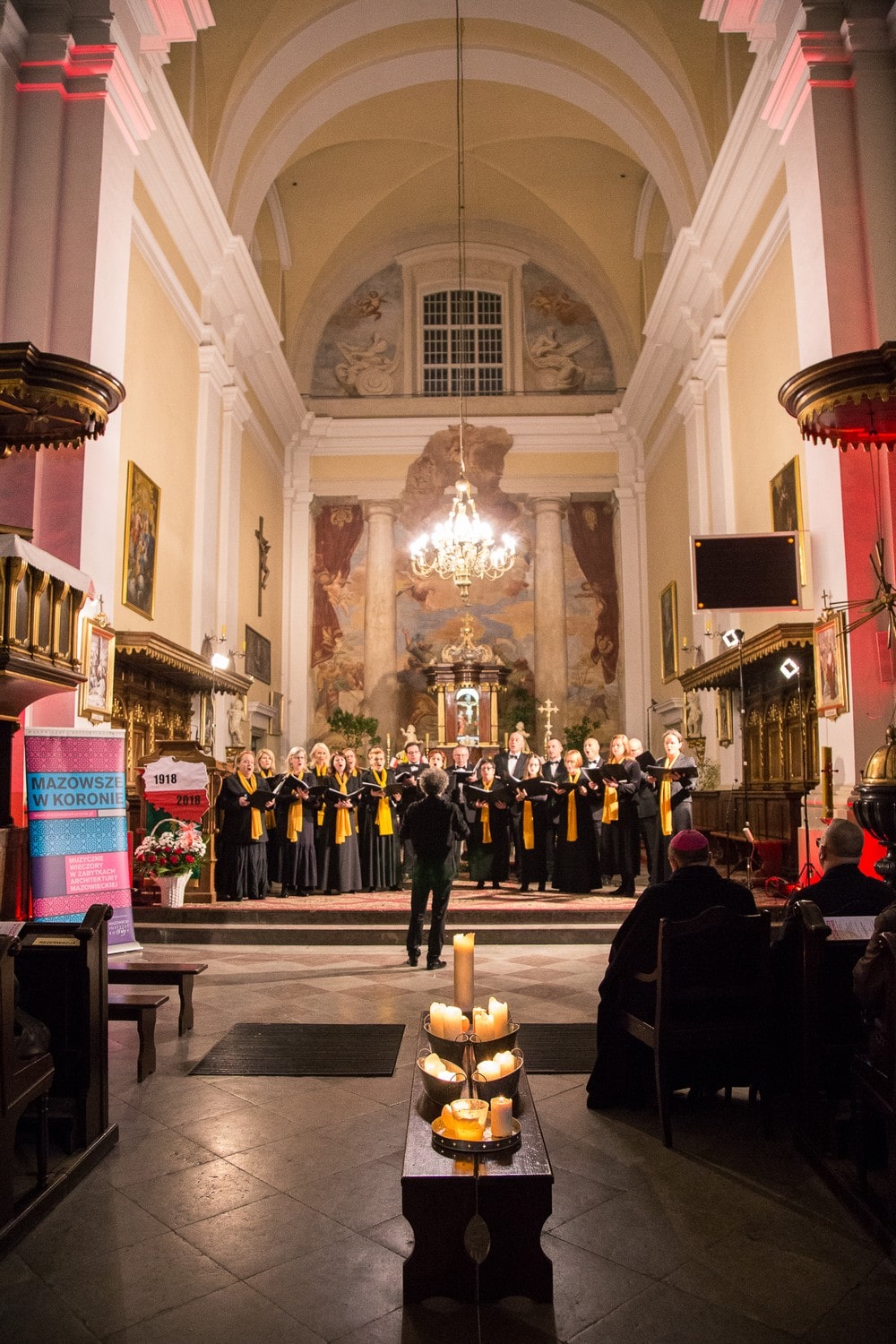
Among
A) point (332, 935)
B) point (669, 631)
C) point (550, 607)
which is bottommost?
point (332, 935)

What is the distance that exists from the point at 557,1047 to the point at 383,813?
6.00 m

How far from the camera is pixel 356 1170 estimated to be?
354 cm

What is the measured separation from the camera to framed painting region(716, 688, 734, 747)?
13234 millimetres

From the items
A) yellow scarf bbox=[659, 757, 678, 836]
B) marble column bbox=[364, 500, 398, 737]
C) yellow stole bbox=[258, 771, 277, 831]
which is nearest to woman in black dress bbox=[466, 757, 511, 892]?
yellow scarf bbox=[659, 757, 678, 836]

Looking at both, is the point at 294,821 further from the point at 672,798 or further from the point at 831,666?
the point at 831,666

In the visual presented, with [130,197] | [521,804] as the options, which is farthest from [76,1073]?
[130,197]

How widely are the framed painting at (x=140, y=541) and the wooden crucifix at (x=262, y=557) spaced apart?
601cm

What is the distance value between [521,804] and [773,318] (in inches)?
262

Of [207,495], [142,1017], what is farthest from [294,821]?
[207,495]

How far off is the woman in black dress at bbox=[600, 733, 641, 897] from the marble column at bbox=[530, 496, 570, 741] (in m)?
9.44

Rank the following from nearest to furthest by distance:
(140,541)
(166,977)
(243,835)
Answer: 1. (166,977)
2. (243,835)
3. (140,541)

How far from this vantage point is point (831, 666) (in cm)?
882

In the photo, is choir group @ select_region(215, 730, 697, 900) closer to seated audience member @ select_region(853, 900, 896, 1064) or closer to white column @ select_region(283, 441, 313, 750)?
seated audience member @ select_region(853, 900, 896, 1064)

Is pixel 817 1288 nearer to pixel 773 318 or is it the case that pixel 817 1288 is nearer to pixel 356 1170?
pixel 356 1170
